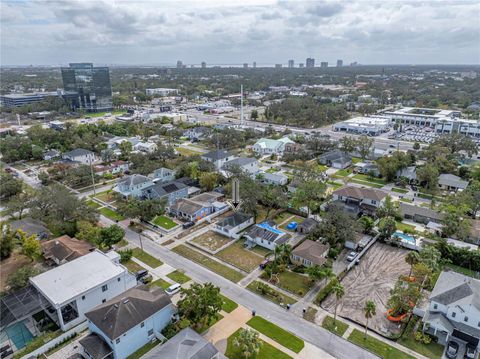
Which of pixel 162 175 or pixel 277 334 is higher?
pixel 162 175

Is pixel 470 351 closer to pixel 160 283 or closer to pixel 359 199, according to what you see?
pixel 359 199

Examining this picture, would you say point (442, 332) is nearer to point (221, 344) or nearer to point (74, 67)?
point (221, 344)

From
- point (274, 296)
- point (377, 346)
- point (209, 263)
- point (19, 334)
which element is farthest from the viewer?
point (209, 263)

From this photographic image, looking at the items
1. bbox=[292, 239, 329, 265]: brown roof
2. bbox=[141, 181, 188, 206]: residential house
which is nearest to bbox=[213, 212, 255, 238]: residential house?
bbox=[292, 239, 329, 265]: brown roof

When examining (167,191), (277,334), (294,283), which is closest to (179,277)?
(294,283)

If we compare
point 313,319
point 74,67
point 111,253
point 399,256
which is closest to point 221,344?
point 313,319

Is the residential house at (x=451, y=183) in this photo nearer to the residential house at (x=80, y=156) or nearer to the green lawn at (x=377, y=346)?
the green lawn at (x=377, y=346)

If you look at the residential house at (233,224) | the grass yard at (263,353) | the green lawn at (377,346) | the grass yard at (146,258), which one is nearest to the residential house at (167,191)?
the residential house at (233,224)
